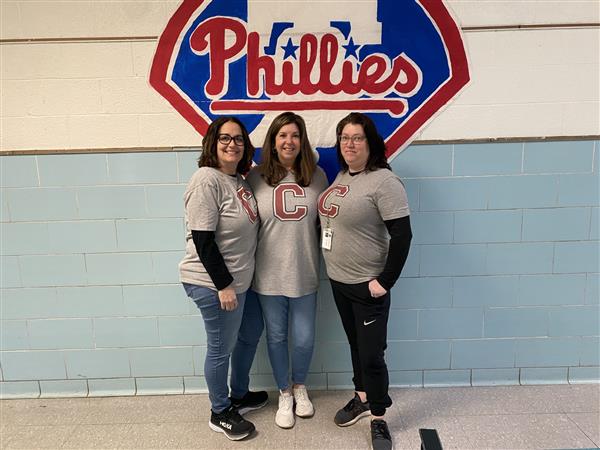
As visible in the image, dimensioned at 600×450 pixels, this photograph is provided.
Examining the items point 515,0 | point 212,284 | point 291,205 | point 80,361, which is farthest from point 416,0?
point 80,361

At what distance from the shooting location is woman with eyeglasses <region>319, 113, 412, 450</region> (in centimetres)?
180

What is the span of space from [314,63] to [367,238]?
0.94 metres

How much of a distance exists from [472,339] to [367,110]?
141 cm

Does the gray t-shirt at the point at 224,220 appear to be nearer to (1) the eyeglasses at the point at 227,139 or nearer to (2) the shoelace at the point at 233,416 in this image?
(1) the eyeglasses at the point at 227,139

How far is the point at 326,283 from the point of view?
2.34 meters

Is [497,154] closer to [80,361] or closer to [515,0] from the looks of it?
[515,0]

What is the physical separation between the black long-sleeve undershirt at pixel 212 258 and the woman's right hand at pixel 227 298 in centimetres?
2

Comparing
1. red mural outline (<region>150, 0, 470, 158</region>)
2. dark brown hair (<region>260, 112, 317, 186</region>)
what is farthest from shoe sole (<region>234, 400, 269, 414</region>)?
red mural outline (<region>150, 0, 470, 158</region>)

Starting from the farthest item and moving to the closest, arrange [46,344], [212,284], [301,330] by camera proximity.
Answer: [46,344]
[301,330]
[212,284]

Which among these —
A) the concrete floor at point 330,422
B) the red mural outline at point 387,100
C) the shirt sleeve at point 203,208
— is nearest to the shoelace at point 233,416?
the concrete floor at point 330,422

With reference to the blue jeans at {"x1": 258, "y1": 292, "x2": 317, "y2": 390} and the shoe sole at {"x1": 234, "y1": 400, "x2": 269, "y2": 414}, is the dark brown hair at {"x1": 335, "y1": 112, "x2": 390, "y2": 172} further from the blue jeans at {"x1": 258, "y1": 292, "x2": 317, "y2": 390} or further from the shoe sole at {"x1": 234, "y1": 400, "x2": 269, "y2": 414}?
the shoe sole at {"x1": 234, "y1": 400, "x2": 269, "y2": 414}

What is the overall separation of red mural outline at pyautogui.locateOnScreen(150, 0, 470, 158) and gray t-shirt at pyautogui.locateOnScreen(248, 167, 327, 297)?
1.47 feet

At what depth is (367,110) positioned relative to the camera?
219 cm

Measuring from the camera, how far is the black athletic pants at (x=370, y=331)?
1.90 meters
